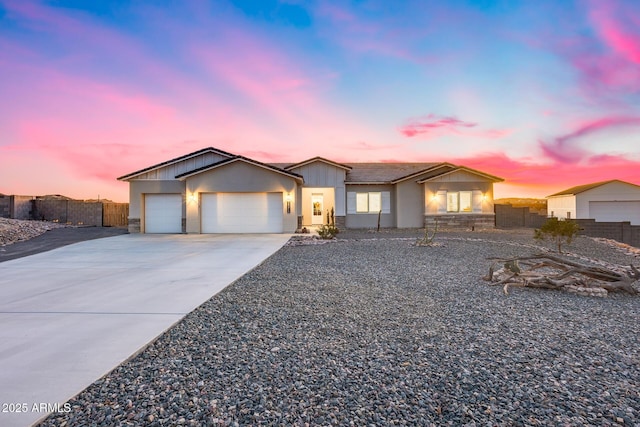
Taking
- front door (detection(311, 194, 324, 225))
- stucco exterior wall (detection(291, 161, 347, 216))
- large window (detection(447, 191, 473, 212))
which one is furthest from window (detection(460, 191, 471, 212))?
front door (detection(311, 194, 324, 225))

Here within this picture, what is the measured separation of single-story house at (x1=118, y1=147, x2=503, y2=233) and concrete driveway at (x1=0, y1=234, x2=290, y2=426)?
736cm

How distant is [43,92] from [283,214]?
10.7 m

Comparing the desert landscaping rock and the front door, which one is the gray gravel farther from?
the front door

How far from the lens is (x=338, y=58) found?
1359 cm

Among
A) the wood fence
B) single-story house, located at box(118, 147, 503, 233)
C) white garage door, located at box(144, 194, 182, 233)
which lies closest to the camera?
single-story house, located at box(118, 147, 503, 233)

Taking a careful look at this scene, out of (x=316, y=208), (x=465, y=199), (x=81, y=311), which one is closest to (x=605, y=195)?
(x=465, y=199)

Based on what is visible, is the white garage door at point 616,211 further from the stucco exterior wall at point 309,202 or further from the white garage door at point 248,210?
the white garage door at point 248,210

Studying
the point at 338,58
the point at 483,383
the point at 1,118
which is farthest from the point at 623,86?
the point at 1,118

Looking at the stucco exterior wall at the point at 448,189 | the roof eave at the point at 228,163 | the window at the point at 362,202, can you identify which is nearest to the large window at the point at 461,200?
the stucco exterior wall at the point at 448,189

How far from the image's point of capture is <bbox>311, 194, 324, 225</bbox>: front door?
2327 centimetres

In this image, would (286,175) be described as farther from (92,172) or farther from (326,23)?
(92,172)

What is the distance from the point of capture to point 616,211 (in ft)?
79.2

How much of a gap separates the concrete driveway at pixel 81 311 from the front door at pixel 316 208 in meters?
14.0

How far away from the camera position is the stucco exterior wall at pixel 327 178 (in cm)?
2028
